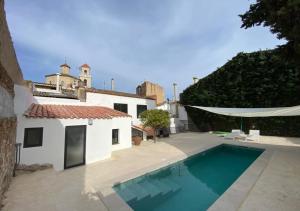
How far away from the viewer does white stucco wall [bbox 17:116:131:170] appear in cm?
791

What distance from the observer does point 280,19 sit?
5.76 meters

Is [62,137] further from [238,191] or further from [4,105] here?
[238,191]

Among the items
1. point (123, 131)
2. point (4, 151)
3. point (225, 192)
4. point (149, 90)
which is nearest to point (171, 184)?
point (225, 192)

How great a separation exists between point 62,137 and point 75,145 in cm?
86

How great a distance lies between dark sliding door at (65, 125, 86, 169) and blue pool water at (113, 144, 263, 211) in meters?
3.49

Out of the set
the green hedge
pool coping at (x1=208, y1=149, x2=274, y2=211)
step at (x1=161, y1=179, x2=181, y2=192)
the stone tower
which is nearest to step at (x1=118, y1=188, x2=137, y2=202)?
step at (x1=161, y1=179, x2=181, y2=192)

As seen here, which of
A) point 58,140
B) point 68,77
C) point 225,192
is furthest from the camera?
point 68,77

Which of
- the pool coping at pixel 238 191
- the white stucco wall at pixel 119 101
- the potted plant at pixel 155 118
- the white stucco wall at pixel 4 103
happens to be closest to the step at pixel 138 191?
the pool coping at pixel 238 191

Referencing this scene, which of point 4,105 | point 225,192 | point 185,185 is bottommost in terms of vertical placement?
point 185,185

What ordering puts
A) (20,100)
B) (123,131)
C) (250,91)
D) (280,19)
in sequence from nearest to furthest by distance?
(280,19), (20,100), (123,131), (250,91)

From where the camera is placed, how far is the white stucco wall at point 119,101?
1636cm

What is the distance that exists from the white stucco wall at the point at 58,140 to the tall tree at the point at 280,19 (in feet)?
29.2

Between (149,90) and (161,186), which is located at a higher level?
(149,90)

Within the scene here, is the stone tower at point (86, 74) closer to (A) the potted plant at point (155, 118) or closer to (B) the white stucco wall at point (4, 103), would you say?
(A) the potted plant at point (155, 118)
